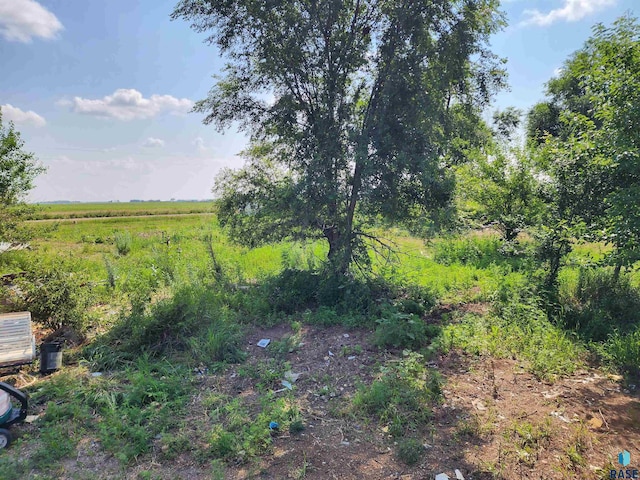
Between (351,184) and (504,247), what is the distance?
367 cm

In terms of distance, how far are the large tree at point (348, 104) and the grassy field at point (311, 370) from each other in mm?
1200

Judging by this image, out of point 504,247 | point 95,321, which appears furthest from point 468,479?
point 504,247

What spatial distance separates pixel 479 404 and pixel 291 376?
2034 mm

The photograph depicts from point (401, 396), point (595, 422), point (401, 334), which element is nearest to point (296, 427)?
point (401, 396)

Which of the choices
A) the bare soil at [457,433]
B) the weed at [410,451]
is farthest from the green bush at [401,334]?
the weed at [410,451]

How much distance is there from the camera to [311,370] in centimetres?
433

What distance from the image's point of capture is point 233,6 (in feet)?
20.9

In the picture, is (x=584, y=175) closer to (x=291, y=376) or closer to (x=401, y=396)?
(x=401, y=396)

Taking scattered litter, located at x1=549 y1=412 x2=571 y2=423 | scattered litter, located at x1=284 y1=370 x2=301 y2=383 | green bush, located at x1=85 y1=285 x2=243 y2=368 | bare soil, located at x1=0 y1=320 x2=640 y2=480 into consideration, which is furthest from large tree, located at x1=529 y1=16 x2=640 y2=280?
green bush, located at x1=85 y1=285 x2=243 y2=368

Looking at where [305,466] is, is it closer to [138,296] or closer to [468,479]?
[468,479]

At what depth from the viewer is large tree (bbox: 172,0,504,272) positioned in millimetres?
6113

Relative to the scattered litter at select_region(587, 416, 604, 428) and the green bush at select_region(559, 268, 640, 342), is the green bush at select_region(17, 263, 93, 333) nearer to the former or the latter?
the scattered litter at select_region(587, 416, 604, 428)

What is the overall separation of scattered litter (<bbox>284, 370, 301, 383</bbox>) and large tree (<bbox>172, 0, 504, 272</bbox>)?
288cm

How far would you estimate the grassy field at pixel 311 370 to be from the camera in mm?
2838
